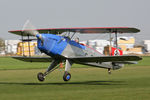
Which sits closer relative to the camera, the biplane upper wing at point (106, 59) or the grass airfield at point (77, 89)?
the grass airfield at point (77, 89)

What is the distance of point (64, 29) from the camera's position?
1511cm

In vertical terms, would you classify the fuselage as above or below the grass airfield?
above

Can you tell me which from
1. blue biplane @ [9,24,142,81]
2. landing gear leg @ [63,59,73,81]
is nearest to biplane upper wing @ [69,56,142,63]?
blue biplane @ [9,24,142,81]

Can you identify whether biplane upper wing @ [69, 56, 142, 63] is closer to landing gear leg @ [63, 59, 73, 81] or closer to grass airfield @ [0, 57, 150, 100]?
landing gear leg @ [63, 59, 73, 81]

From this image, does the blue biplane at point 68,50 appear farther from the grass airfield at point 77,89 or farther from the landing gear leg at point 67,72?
the grass airfield at point 77,89

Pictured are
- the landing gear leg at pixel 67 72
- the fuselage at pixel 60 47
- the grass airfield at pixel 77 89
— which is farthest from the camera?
the landing gear leg at pixel 67 72

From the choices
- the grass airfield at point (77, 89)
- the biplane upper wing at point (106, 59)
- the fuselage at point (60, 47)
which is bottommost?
the grass airfield at point (77, 89)

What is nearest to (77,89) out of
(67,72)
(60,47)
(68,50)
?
(67,72)

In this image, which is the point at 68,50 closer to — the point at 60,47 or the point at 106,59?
the point at 60,47

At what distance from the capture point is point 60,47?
1442 cm

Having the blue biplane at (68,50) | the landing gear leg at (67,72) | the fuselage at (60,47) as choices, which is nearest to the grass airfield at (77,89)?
the landing gear leg at (67,72)

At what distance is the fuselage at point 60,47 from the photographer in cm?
1375

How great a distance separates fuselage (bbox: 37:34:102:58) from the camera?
45.1ft

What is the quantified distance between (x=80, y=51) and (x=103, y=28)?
159cm
